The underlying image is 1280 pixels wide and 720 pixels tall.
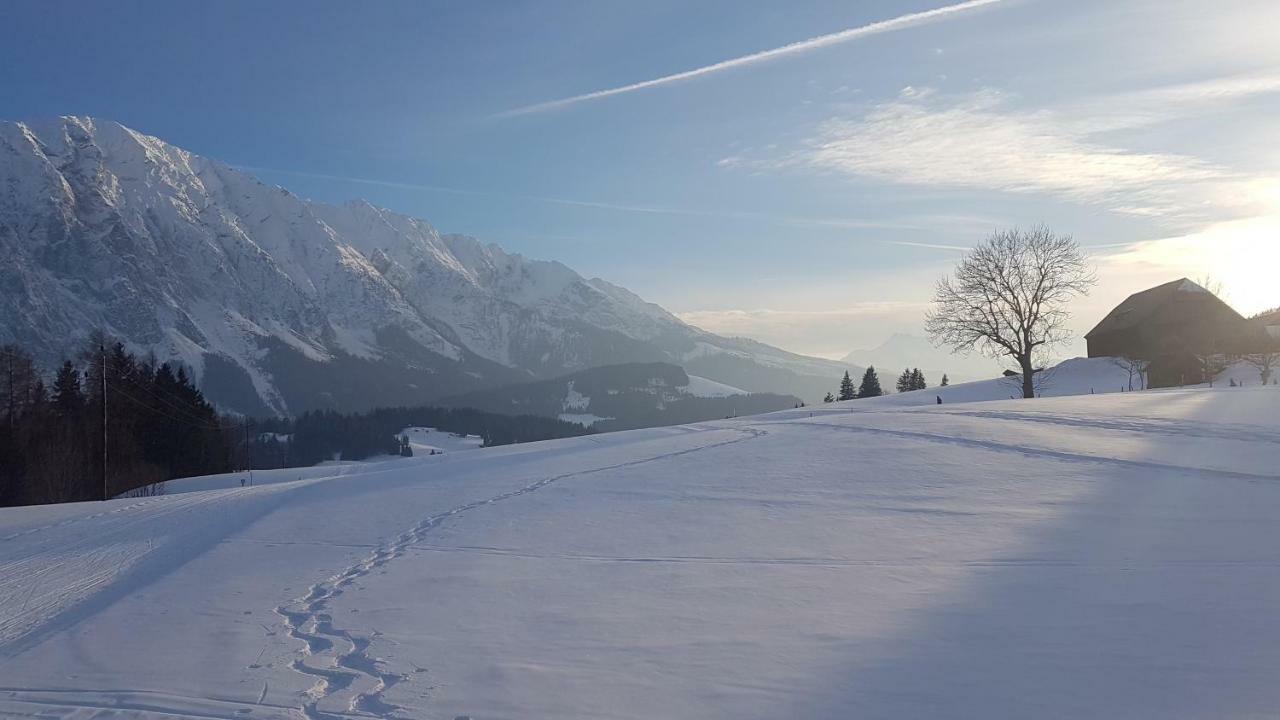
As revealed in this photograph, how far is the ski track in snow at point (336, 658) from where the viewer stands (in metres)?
7.02

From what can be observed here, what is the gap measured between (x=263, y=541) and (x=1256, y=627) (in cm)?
1472

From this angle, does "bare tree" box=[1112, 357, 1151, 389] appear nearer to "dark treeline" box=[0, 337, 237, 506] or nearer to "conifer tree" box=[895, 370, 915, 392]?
"conifer tree" box=[895, 370, 915, 392]

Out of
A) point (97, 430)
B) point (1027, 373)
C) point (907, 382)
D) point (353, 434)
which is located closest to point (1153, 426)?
point (1027, 373)

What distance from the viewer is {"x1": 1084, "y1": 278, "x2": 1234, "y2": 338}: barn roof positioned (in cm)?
6016

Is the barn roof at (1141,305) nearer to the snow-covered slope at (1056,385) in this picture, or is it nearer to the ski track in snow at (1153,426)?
the snow-covered slope at (1056,385)

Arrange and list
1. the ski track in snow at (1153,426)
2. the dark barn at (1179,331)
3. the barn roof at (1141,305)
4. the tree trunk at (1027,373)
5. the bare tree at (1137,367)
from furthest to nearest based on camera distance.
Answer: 1. the barn roof at (1141,305)
2. the dark barn at (1179,331)
3. the bare tree at (1137,367)
4. the tree trunk at (1027,373)
5. the ski track in snow at (1153,426)

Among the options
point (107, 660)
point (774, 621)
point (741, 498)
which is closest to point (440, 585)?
point (107, 660)

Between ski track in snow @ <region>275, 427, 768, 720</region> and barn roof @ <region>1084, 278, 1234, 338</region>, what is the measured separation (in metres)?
64.3

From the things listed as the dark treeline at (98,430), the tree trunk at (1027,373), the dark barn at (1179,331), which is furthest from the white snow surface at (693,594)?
the dark barn at (1179,331)

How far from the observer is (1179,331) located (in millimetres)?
58250

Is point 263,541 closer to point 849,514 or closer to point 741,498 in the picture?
point 741,498

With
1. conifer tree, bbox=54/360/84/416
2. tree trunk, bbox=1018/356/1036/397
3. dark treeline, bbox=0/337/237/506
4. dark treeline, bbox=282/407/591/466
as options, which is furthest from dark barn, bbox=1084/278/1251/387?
dark treeline, bbox=282/407/591/466

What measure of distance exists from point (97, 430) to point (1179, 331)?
261 ft

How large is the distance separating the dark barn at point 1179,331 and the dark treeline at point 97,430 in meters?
66.8
